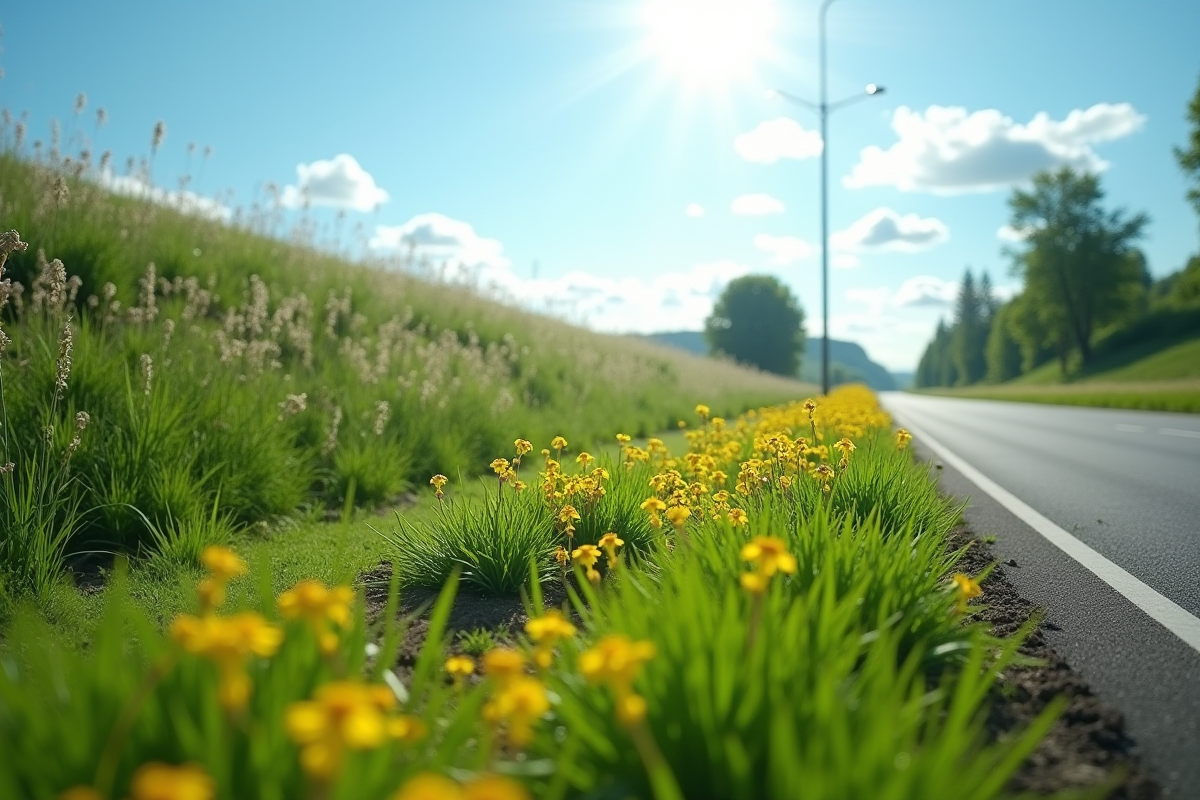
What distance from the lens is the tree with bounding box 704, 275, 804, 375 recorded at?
58781mm

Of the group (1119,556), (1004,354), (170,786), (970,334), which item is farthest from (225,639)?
(970,334)

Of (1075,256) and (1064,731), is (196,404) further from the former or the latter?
(1075,256)

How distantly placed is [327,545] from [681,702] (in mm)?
3175

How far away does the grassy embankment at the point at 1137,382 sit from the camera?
69.6ft

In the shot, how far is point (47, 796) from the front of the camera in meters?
1.25

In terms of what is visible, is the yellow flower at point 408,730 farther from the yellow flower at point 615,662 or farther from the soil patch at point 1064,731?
the soil patch at point 1064,731

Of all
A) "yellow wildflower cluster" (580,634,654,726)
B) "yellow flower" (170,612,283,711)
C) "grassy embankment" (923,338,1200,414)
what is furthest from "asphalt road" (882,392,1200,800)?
"grassy embankment" (923,338,1200,414)

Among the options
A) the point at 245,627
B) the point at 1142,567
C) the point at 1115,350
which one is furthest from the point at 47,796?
the point at 1115,350

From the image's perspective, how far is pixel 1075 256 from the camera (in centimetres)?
5397

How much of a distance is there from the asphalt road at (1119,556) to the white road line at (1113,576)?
0.04 m

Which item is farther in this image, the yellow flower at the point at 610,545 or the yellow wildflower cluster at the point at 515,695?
the yellow flower at the point at 610,545

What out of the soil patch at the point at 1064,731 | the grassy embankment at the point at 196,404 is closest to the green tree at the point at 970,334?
the grassy embankment at the point at 196,404

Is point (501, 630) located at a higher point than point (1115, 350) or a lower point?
lower

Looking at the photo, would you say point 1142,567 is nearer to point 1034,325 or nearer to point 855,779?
point 855,779
